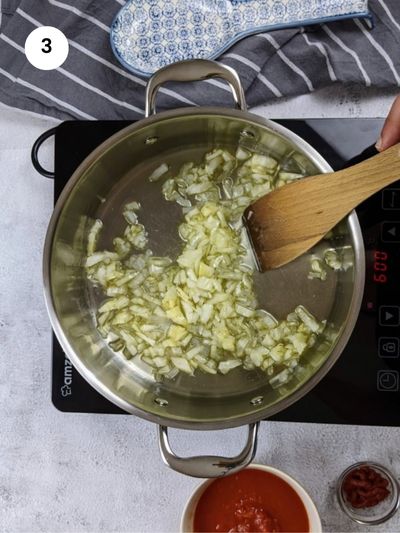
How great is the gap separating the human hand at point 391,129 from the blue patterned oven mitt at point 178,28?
0.28m

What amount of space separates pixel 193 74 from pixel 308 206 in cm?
23

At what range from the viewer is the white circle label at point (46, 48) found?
113 centimetres

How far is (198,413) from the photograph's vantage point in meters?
0.99

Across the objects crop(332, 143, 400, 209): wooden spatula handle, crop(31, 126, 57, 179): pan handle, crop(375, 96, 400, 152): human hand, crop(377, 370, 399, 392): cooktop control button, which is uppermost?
crop(375, 96, 400, 152): human hand

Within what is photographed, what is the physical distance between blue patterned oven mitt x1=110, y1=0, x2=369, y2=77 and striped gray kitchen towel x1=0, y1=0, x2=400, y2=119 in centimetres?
2

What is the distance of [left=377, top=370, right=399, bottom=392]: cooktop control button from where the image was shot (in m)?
1.03

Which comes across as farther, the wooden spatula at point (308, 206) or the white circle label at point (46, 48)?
the white circle label at point (46, 48)

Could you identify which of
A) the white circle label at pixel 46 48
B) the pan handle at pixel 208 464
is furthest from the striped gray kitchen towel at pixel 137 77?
the pan handle at pixel 208 464

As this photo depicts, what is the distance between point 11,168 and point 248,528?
27.8 inches

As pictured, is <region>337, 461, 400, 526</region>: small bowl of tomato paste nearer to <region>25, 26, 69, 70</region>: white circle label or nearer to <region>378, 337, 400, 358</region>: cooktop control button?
<region>378, 337, 400, 358</region>: cooktop control button

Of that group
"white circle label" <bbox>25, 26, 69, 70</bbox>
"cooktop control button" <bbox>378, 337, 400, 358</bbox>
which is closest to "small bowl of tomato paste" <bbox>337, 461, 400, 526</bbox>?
"cooktop control button" <bbox>378, 337, 400, 358</bbox>

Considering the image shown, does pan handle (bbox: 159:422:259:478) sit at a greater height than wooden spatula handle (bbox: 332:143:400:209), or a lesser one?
lesser

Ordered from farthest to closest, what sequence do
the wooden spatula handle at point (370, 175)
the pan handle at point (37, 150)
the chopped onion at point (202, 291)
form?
1. the pan handle at point (37, 150)
2. the chopped onion at point (202, 291)
3. the wooden spatula handle at point (370, 175)

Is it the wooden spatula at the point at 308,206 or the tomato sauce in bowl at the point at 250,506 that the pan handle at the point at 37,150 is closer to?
the wooden spatula at the point at 308,206
